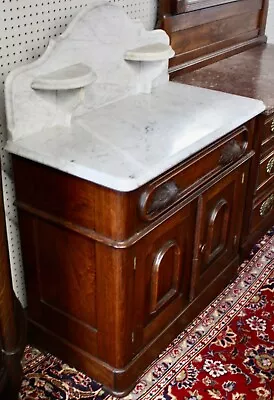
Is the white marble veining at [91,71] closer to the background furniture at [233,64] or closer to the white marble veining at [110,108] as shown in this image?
the white marble veining at [110,108]

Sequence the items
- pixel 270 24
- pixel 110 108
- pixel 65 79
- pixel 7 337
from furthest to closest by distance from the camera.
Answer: pixel 270 24, pixel 110 108, pixel 65 79, pixel 7 337

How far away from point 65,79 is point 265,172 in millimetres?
1159

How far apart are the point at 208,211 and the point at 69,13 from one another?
0.85 metres

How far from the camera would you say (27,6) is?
1.61 metres

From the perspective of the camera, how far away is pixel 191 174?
5.60 feet

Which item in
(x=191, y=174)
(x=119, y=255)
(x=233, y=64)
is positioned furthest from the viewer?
(x=233, y=64)

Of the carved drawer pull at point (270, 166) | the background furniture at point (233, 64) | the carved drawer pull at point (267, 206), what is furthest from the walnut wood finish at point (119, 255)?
the carved drawer pull at point (267, 206)

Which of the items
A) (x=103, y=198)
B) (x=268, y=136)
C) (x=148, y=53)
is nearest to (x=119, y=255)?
(x=103, y=198)

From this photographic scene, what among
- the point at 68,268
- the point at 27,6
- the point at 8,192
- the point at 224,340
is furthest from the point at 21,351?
the point at 27,6

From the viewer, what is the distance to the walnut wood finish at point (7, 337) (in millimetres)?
1306

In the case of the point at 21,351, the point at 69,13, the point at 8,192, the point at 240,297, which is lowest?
the point at 240,297

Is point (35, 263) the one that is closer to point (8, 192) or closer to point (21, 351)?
→ point (8, 192)

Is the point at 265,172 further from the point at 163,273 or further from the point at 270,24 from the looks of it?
the point at 270,24

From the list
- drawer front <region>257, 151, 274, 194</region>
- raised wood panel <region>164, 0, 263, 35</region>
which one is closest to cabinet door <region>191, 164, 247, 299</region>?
drawer front <region>257, 151, 274, 194</region>
